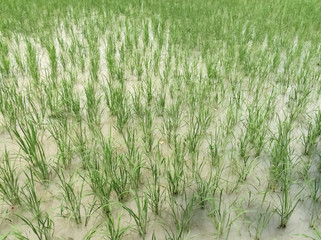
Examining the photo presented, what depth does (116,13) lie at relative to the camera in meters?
5.15

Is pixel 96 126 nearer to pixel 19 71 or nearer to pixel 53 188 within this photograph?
pixel 53 188

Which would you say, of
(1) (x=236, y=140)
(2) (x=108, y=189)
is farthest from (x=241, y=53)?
(2) (x=108, y=189)

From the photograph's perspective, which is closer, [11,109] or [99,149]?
[99,149]

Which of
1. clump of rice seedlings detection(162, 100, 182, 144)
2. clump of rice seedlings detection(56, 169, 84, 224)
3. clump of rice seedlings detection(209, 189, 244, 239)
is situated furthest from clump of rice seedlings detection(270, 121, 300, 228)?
clump of rice seedlings detection(56, 169, 84, 224)

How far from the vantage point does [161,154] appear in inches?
73.4

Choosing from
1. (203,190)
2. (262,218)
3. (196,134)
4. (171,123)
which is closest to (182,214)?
(203,190)

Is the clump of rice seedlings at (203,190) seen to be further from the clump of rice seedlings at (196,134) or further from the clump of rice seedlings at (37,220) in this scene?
the clump of rice seedlings at (37,220)

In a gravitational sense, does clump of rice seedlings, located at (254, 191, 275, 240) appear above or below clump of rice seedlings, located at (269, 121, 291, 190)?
below

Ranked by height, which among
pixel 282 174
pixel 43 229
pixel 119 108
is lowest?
pixel 43 229

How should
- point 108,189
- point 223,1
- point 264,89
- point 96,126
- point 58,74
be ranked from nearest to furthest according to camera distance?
point 108,189
point 96,126
point 264,89
point 58,74
point 223,1

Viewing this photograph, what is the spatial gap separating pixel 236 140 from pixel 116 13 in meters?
4.07

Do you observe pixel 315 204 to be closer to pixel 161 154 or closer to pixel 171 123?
pixel 161 154

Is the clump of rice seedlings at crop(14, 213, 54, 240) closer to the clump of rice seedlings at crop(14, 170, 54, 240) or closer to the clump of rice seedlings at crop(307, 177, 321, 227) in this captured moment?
the clump of rice seedlings at crop(14, 170, 54, 240)

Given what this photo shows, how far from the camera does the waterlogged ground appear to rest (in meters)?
1.42
